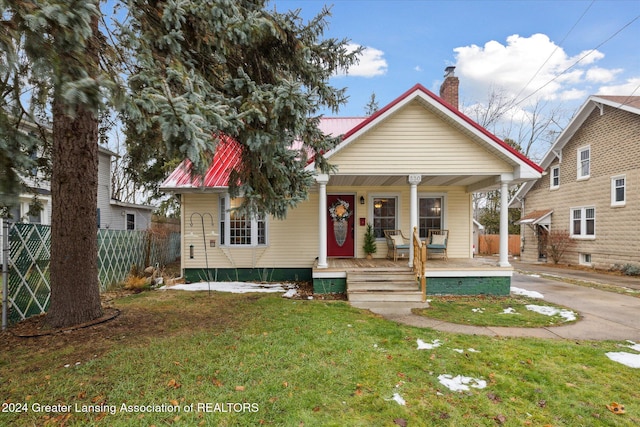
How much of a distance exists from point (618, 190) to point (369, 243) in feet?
39.2

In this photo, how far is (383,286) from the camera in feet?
22.7

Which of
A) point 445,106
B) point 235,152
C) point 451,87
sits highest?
point 451,87

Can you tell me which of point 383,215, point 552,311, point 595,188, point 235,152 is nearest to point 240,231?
point 235,152

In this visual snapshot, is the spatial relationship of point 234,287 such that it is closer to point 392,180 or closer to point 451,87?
point 392,180

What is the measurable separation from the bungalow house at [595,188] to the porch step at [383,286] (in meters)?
11.6

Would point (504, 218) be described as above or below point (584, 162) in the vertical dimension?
below

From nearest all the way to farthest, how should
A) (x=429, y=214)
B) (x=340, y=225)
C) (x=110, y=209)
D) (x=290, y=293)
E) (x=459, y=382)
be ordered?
(x=459, y=382)
(x=290, y=293)
(x=340, y=225)
(x=429, y=214)
(x=110, y=209)

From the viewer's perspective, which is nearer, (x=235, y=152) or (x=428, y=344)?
(x=428, y=344)

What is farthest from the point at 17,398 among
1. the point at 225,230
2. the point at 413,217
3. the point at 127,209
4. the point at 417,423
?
the point at 127,209

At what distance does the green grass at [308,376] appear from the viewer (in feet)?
8.66

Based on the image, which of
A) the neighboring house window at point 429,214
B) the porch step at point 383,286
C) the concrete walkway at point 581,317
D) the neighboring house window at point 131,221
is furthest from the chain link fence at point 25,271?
the neighboring house window at point 131,221

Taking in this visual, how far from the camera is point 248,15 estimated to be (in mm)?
4336

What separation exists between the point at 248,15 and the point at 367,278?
18.5 ft

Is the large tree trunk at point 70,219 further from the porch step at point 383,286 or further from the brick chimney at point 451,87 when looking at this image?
the brick chimney at point 451,87
